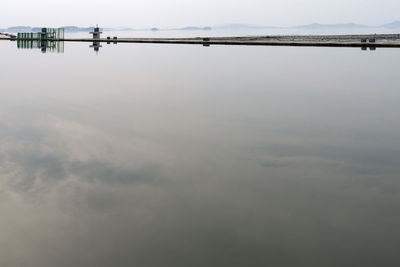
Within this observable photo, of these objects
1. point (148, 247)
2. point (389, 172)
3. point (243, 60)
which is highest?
point (243, 60)

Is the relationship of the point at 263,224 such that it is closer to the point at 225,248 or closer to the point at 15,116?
the point at 225,248

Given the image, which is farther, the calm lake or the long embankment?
the long embankment

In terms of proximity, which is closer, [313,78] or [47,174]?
[47,174]

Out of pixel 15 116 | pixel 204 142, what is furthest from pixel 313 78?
pixel 15 116

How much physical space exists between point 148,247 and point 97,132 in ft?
29.0

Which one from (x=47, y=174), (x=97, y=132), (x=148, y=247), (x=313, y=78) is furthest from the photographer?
(x=313, y=78)

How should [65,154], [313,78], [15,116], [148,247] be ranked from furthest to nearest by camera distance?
1. [313,78]
2. [15,116]
3. [65,154]
4. [148,247]

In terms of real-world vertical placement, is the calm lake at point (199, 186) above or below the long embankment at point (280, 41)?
below

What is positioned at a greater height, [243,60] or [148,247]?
[243,60]

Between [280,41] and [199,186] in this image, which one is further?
[280,41]

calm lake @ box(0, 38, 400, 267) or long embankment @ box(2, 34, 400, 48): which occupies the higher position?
long embankment @ box(2, 34, 400, 48)

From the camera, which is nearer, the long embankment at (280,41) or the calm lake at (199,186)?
the calm lake at (199,186)

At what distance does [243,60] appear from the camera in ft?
129

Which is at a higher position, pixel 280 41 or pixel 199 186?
pixel 280 41
